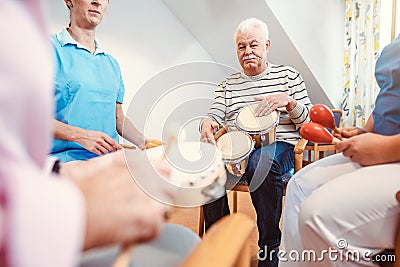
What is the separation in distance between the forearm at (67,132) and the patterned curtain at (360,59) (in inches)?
105

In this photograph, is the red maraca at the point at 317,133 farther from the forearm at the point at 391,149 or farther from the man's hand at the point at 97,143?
the man's hand at the point at 97,143

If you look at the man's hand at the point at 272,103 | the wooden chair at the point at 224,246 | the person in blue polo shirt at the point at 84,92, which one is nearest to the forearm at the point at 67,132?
the person in blue polo shirt at the point at 84,92

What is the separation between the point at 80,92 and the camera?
142 centimetres

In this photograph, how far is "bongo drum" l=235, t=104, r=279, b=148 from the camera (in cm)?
144

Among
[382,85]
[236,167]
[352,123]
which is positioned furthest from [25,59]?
[352,123]

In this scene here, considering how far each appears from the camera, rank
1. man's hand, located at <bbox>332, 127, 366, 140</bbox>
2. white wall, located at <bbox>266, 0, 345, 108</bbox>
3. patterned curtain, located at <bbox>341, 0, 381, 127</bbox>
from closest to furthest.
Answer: man's hand, located at <bbox>332, 127, 366, 140</bbox> < white wall, located at <bbox>266, 0, 345, 108</bbox> < patterned curtain, located at <bbox>341, 0, 381, 127</bbox>

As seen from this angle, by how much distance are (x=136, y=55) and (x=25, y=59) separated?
2978mm

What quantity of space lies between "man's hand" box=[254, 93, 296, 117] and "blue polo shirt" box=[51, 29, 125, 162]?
0.59 meters

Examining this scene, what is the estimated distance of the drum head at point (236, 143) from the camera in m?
1.09

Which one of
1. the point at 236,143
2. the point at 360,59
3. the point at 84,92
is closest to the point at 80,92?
the point at 84,92

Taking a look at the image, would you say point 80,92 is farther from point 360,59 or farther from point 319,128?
point 360,59

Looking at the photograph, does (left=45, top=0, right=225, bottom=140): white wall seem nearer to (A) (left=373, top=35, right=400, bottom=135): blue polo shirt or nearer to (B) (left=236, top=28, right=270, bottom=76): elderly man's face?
(B) (left=236, top=28, right=270, bottom=76): elderly man's face

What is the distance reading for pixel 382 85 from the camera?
114 centimetres

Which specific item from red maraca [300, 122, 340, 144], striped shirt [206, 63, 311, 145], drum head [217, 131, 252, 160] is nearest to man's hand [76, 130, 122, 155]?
drum head [217, 131, 252, 160]
